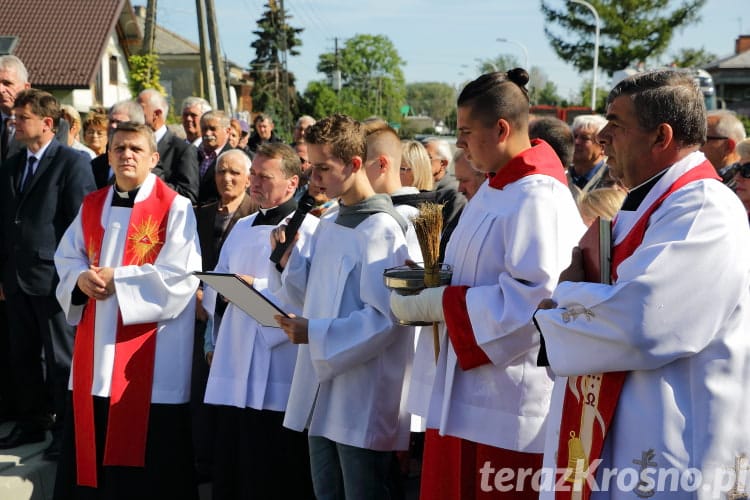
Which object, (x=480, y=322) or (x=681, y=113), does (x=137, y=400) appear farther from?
(x=681, y=113)

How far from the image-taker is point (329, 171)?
14.3ft

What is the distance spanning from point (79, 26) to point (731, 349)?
39.5 m

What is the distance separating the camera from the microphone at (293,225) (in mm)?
4621

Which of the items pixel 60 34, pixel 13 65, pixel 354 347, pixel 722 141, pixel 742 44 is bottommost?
pixel 354 347

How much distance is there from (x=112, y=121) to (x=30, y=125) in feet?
5.52

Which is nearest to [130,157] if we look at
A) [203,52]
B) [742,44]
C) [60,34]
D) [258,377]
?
[258,377]

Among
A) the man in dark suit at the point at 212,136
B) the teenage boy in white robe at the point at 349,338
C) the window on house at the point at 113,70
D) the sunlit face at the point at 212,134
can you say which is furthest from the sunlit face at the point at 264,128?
the window on house at the point at 113,70

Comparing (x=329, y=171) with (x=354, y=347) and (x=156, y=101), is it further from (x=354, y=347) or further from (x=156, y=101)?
(x=156, y=101)

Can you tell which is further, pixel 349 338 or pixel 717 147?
pixel 717 147

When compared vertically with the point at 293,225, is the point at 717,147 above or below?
above

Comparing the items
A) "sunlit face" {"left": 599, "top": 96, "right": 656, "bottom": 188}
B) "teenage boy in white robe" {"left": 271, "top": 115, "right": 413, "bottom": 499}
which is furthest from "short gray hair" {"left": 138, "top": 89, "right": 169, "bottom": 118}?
"sunlit face" {"left": 599, "top": 96, "right": 656, "bottom": 188}

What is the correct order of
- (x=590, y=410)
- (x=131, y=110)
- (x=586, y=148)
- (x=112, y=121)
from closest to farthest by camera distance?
(x=590, y=410)
(x=586, y=148)
(x=131, y=110)
(x=112, y=121)

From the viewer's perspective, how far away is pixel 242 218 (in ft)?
18.8

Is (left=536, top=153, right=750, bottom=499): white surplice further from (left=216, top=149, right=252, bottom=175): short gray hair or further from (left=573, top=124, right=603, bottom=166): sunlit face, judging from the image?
(left=573, top=124, right=603, bottom=166): sunlit face
